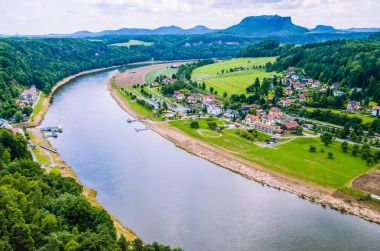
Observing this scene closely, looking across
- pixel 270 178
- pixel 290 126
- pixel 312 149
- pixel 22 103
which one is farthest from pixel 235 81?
pixel 270 178

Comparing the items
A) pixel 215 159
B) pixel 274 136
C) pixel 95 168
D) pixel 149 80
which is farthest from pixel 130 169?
pixel 149 80

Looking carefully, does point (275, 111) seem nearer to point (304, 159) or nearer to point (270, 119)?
point (270, 119)

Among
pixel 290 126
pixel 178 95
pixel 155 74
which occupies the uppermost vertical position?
pixel 290 126

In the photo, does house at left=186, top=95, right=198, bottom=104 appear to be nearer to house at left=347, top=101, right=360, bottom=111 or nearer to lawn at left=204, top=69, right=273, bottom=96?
lawn at left=204, top=69, right=273, bottom=96

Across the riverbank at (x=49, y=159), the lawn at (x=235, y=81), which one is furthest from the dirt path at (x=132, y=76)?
the riverbank at (x=49, y=159)

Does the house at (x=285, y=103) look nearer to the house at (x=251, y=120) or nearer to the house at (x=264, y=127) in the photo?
the house at (x=251, y=120)
